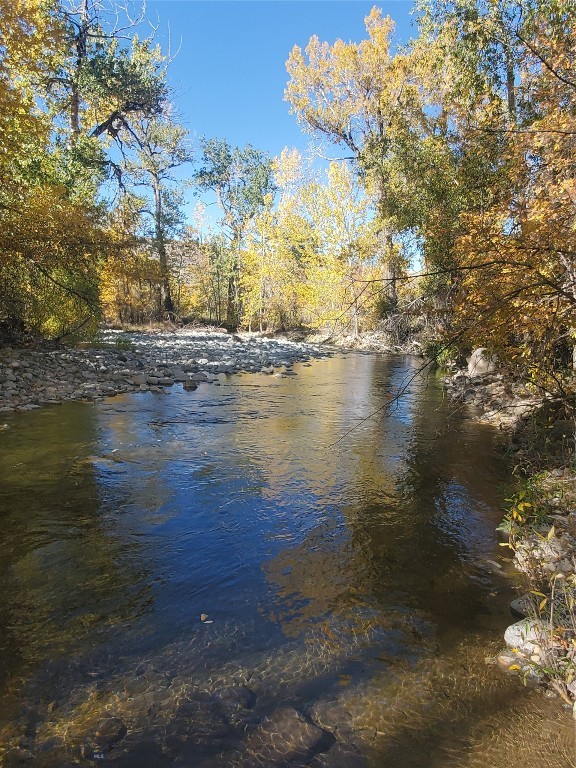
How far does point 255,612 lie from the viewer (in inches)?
139

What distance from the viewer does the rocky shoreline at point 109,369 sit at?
35.4 feet

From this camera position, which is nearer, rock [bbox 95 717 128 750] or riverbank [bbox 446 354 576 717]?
rock [bbox 95 717 128 750]

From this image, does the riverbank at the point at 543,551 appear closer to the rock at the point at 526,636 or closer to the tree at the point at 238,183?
the rock at the point at 526,636

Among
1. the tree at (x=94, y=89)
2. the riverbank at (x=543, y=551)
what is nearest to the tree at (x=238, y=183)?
the tree at (x=94, y=89)

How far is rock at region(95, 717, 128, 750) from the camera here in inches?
93.7

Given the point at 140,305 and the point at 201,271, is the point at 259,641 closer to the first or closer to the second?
the point at 140,305

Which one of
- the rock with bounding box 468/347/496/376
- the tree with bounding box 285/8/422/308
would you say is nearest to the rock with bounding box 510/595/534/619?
the rock with bounding box 468/347/496/376

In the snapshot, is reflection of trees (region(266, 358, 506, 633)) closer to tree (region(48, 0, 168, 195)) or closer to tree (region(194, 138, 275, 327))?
tree (region(48, 0, 168, 195))

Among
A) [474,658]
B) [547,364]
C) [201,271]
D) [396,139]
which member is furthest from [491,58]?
[201,271]

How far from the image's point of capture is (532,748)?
243cm

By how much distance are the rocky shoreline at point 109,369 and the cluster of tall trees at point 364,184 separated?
166 centimetres

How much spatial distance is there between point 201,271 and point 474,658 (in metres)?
42.6

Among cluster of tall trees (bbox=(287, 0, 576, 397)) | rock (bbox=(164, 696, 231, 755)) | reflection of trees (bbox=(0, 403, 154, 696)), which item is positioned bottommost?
rock (bbox=(164, 696, 231, 755))

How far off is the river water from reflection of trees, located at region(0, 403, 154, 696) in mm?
19
